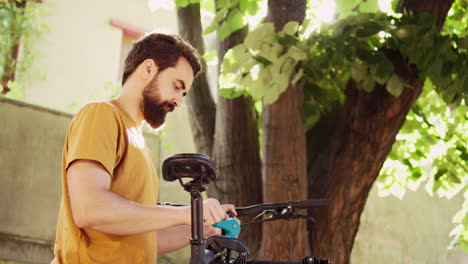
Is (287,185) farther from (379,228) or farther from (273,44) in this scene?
(379,228)

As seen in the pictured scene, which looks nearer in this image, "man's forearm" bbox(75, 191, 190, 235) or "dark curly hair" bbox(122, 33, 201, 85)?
"man's forearm" bbox(75, 191, 190, 235)

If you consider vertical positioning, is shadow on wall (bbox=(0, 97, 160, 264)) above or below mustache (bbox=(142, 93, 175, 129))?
above

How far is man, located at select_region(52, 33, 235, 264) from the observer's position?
72.0 inches

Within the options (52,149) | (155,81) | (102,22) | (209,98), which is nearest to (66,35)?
(102,22)

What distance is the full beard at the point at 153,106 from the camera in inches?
88.8

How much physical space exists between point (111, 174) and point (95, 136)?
0.40ft

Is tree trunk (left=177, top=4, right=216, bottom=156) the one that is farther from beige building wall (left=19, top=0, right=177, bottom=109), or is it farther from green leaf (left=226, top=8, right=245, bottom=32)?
beige building wall (left=19, top=0, right=177, bottom=109)

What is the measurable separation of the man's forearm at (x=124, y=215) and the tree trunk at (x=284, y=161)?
194cm

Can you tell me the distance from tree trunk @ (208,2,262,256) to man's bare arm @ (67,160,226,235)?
2.13m

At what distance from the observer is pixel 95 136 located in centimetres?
194

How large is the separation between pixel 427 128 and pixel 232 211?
335cm

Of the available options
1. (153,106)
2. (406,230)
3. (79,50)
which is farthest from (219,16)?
(79,50)

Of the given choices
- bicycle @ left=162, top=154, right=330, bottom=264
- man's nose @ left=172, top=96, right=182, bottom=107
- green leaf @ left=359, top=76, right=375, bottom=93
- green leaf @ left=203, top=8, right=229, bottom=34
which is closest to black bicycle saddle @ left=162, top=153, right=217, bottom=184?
bicycle @ left=162, top=154, right=330, bottom=264

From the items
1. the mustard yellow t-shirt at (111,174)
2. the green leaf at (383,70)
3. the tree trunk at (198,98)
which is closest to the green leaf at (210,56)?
the tree trunk at (198,98)
